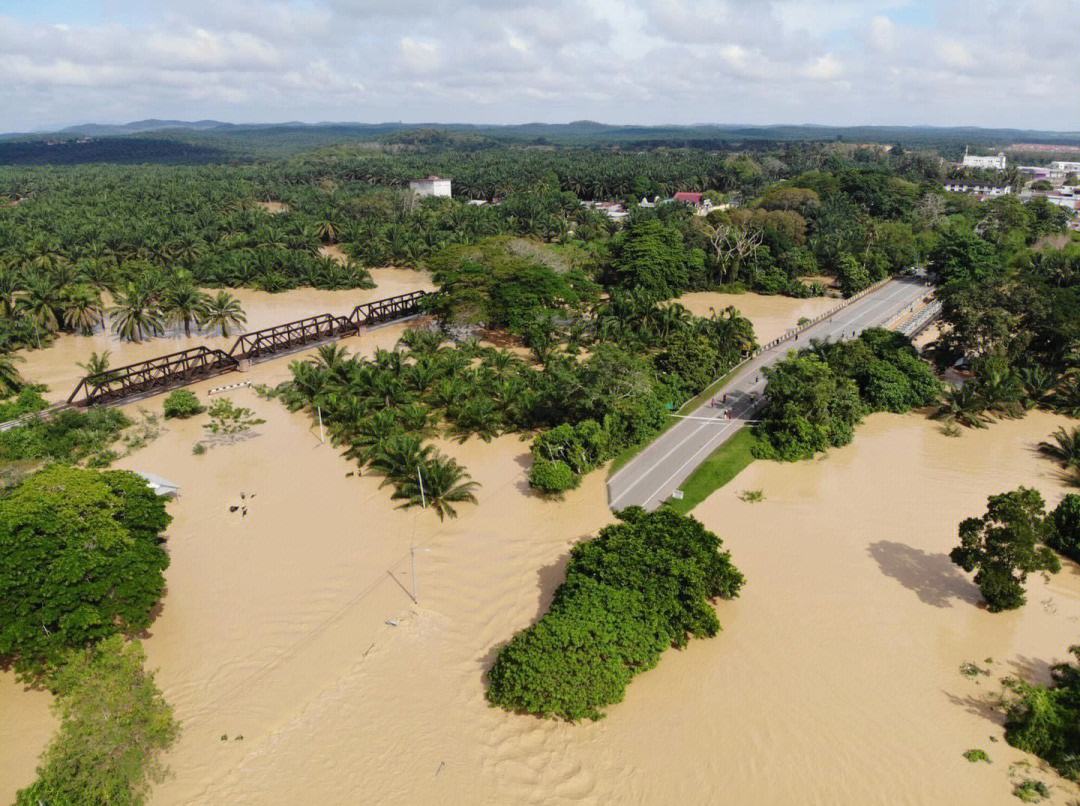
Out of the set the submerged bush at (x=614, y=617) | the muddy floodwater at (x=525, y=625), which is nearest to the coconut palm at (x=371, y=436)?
the muddy floodwater at (x=525, y=625)

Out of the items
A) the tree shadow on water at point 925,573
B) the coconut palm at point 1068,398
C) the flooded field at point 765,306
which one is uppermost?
the coconut palm at point 1068,398

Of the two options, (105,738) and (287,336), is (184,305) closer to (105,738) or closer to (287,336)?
(287,336)

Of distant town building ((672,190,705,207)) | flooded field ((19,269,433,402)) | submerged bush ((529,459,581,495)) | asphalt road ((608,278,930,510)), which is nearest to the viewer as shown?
submerged bush ((529,459,581,495))

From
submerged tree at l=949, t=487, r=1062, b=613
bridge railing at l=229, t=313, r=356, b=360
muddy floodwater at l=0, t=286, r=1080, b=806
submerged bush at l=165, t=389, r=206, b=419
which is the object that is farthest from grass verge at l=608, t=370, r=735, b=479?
bridge railing at l=229, t=313, r=356, b=360

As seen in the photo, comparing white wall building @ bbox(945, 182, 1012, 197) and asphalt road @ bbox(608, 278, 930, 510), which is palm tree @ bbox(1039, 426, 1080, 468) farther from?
white wall building @ bbox(945, 182, 1012, 197)

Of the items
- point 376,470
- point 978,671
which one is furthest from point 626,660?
point 376,470

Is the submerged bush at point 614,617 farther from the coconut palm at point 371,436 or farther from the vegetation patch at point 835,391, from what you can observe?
the coconut palm at point 371,436

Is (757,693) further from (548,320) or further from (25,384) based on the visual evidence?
(25,384)
